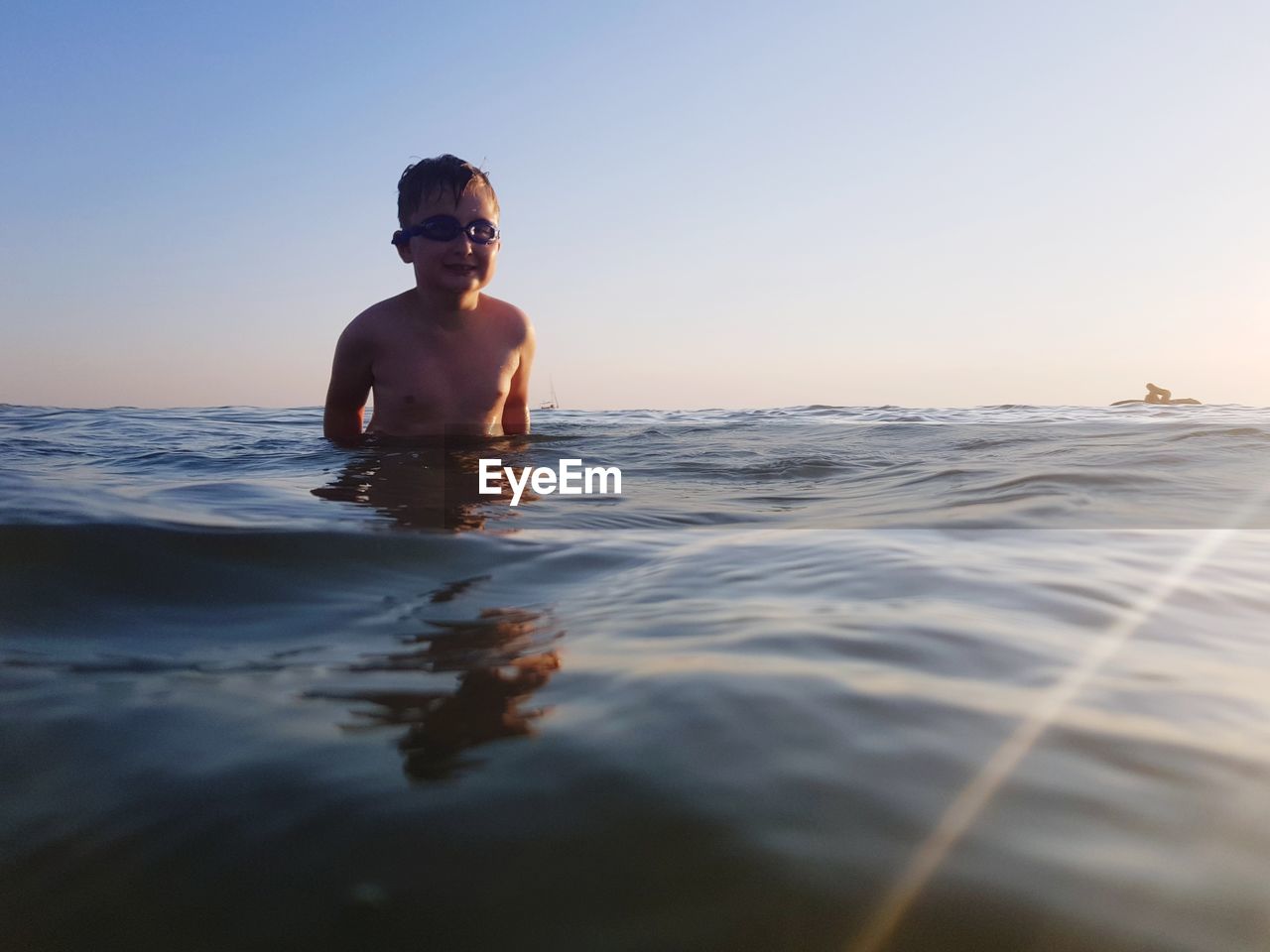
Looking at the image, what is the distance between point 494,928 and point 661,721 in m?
0.36

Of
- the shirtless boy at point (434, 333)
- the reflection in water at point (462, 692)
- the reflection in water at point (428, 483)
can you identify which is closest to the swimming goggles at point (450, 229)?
the shirtless boy at point (434, 333)

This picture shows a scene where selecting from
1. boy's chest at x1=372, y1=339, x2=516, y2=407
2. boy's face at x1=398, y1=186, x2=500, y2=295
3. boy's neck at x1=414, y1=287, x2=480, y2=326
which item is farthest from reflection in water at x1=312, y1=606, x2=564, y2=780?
boy's neck at x1=414, y1=287, x2=480, y2=326

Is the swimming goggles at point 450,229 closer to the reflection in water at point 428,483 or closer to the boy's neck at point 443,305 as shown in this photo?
the boy's neck at point 443,305

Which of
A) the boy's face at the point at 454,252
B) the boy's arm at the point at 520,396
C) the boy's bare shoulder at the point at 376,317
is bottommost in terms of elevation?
the boy's arm at the point at 520,396

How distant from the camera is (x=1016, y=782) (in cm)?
77

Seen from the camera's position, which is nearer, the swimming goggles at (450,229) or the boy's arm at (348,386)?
the swimming goggles at (450,229)

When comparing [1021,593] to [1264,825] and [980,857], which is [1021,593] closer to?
[1264,825]

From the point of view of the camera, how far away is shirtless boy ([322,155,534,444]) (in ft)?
16.5

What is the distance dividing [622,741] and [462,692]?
0.28 metres

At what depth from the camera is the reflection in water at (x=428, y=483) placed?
2.66 meters

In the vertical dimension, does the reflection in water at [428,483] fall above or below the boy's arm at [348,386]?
below

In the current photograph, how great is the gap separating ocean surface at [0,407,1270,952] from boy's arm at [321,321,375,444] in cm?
292

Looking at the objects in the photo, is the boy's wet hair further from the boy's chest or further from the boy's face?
the boy's chest

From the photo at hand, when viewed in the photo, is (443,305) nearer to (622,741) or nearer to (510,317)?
(510,317)
